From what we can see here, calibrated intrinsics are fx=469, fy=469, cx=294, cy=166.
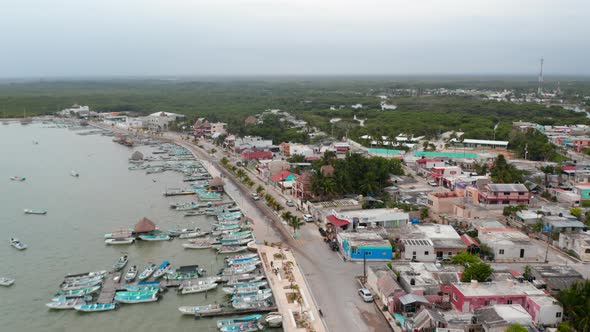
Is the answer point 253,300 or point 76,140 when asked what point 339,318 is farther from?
point 76,140

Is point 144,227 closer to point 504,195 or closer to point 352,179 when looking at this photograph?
point 352,179

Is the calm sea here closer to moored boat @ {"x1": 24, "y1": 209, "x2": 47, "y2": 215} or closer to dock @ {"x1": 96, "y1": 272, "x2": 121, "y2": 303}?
moored boat @ {"x1": 24, "y1": 209, "x2": 47, "y2": 215}

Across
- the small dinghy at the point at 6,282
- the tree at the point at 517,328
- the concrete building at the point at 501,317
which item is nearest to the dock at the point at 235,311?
the concrete building at the point at 501,317

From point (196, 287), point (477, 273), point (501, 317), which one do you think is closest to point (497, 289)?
point (477, 273)

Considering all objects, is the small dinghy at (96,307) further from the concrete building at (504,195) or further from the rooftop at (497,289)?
the concrete building at (504,195)

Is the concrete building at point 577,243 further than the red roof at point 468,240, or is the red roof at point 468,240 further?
the red roof at point 468,240

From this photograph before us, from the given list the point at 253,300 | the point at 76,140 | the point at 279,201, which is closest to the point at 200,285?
the point at 253,300

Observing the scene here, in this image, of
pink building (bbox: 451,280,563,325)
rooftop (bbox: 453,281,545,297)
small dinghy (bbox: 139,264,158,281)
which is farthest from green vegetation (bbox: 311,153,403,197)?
pink building (bbox: 451,280,563,325)
